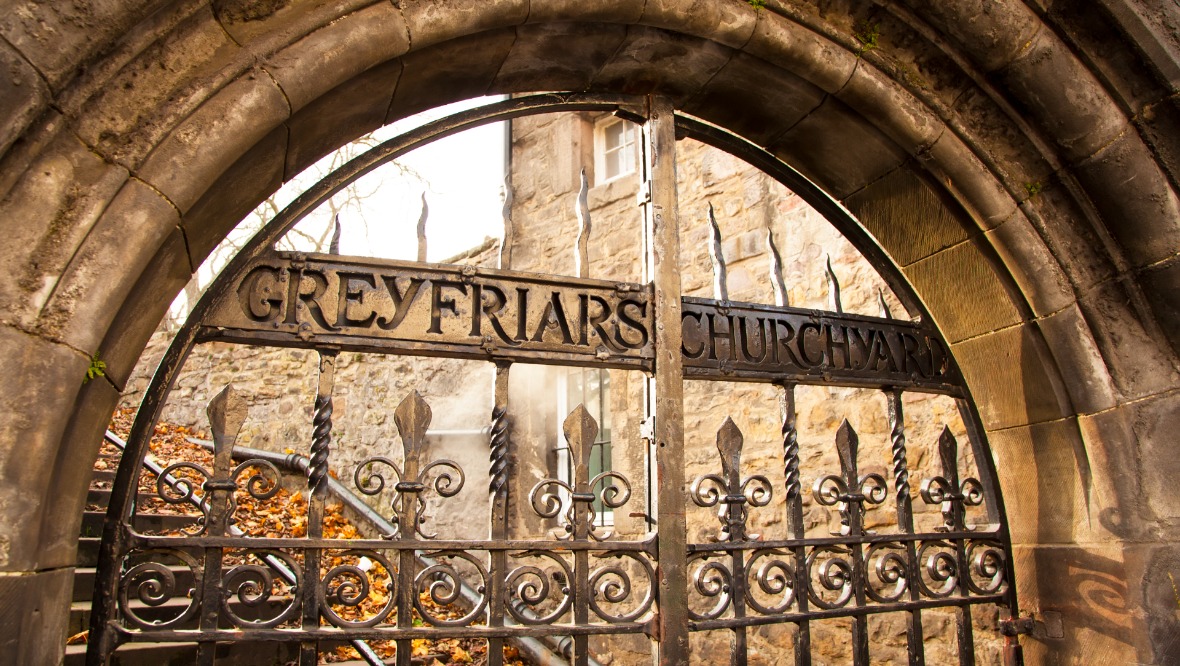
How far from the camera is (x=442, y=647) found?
234 inches

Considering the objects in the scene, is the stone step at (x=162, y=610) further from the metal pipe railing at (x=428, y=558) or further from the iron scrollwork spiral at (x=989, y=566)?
the iron scrollwork spiral at (x=989, y=566)

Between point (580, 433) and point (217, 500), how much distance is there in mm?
959

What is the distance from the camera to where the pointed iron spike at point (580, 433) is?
2.33 m

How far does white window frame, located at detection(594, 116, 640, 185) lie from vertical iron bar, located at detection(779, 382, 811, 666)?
505 centimetres

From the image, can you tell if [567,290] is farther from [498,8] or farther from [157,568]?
[157,568]

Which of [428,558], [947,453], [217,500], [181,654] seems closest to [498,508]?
[217,500]

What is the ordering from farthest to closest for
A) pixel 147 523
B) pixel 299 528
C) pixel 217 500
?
pixel 299 528, pixel 147 523, pixel 217 500

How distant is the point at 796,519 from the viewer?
8.55 feet

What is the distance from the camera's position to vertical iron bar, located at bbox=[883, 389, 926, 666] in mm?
2695

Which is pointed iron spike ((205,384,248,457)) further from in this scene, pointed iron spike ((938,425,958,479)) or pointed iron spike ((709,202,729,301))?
pointed iron spike ((938,425,958,479))

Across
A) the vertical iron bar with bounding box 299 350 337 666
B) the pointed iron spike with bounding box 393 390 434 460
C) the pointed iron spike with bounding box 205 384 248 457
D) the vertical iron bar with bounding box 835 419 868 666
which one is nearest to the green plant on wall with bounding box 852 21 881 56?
the vertical iron bar with bounding box 835 419 868 666

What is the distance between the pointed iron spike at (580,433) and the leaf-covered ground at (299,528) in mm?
3006

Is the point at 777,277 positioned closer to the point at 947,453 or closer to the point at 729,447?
the point at 729,447

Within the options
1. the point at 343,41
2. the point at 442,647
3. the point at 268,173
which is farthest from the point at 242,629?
Answer: the point at 442,647
